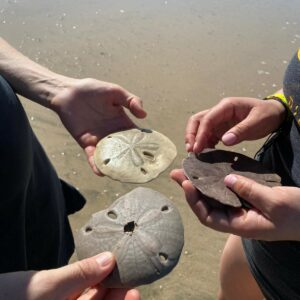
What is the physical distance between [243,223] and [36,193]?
88 cm

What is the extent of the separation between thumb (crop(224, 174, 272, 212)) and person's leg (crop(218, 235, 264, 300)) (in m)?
0.67

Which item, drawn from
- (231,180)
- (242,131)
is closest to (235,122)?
(242,131)

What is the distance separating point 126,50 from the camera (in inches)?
212

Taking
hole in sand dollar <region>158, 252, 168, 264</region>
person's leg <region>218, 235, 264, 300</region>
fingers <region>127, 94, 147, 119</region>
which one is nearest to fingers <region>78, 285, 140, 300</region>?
hole in sand dollar <region>158, 252, 168, 264</region>

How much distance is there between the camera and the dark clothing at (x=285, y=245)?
1911mm

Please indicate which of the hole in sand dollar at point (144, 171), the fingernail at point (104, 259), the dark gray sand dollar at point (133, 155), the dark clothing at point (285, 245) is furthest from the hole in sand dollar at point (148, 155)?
the fingernail at point (104, 259)

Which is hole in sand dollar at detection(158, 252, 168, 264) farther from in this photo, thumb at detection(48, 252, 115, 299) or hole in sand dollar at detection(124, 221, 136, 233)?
thumb at detection(48, 252, 115, 299)

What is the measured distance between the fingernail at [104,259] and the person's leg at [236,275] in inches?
36.8

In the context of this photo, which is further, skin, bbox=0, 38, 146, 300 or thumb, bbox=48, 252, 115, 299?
skin, bbox=0, 38, 146, 300

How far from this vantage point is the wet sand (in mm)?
4016

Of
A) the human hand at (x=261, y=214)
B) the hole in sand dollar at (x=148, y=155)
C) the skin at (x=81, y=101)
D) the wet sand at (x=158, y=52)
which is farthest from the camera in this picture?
the wet sand at (x=158, y=52)

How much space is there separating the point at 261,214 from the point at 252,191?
0.35 feet

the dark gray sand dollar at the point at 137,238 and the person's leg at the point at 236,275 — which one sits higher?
the dark gray sand dollar at the point at 137,238

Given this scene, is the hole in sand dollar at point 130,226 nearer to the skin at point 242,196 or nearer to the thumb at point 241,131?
the skin at point 242,196
